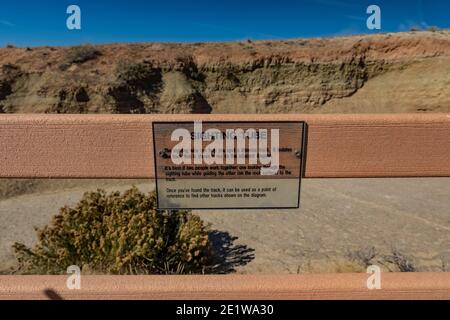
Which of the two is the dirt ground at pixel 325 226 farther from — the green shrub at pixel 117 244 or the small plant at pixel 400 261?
the green shrub at pixel 117 244

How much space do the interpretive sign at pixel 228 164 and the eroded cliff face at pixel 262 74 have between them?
17642mm

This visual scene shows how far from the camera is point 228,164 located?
2500 millimetres

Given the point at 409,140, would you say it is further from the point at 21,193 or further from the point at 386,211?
the point at 21,193

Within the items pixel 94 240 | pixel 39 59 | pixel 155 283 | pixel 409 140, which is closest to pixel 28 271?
pixel 94 240

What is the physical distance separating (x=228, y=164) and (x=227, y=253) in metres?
3.24

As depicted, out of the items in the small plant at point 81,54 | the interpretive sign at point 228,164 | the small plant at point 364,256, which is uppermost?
the small plant at point 81,54

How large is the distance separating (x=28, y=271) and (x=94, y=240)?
3.00 ft

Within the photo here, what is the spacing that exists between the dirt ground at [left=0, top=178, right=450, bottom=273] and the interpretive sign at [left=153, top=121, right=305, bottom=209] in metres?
2.58

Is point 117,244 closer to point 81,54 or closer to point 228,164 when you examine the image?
point 228,164

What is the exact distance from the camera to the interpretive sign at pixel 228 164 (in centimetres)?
244

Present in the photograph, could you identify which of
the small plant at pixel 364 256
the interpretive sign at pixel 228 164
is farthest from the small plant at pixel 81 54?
the interpretive sign at pixel 228 164

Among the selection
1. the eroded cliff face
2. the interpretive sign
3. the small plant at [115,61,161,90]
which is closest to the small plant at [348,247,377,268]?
the interpretive sign

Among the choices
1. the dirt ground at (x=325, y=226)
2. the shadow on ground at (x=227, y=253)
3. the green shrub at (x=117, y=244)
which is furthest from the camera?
the dirt ground at (x=325, y=226)
